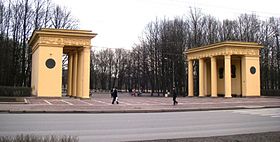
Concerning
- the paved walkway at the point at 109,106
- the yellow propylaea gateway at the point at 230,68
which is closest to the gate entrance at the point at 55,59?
the paved walkway at the point at 109,106

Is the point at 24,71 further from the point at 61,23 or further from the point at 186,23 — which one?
the point at 186,23

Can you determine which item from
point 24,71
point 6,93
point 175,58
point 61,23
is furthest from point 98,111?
point 175,58

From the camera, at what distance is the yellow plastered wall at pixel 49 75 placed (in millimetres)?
35188

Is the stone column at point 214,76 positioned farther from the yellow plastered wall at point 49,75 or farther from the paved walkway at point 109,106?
the yellow plastered wall at point 49,75

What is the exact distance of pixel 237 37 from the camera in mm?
65438

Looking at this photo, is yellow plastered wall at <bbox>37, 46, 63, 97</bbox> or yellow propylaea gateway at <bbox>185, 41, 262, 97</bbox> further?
yellow propylaea gateway at <bbox>185, 41, 262, 97</bbox>

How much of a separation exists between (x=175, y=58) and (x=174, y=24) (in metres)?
7.73

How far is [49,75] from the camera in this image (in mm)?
35594

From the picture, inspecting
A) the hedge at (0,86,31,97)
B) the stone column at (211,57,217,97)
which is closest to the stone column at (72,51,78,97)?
the hedge at (0,86,31,97)

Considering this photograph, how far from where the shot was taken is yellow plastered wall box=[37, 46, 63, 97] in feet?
115

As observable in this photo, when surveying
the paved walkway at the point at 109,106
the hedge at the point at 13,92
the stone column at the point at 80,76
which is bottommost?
the paved walkway at the point at 109,106

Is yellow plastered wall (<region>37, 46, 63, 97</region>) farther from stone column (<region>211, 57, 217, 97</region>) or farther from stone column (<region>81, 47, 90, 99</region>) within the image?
stone column (<region>211, 57, 217, 97</region>)

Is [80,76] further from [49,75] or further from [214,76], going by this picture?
[214,76]

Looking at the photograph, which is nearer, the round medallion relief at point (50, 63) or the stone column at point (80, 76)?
→ the round medallion relief at point (50, 63)
